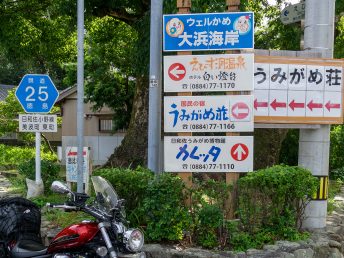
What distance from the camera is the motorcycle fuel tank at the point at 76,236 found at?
424 cm

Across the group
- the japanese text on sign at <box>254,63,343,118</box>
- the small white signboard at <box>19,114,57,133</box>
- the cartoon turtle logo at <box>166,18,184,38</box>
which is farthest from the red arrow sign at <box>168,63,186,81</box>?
the small white signboard at <box>19,114,57,133</box>

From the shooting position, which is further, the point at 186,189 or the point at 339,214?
the point at 339,214

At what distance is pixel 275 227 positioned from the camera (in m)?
6.49

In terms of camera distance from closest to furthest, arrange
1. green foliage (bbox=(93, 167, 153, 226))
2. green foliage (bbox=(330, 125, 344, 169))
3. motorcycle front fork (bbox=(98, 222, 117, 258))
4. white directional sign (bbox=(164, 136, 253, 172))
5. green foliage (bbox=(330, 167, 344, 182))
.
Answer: motorcycle front fork (bbox=(98, 222, 117, 258)), green foliage (bbox=(93, 167, 153, 226)), white directional sign (bbox=(164, 136, 253, 172)), green foliage (bbox=(330, 167, 344, 182)), green foliage (bbox=(330, 125, 344, 169))

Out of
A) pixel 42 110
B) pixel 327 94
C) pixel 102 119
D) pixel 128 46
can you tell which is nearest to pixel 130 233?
pixel 327 94

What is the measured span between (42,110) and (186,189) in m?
3.96

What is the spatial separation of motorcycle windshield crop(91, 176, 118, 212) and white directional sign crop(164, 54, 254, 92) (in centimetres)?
249

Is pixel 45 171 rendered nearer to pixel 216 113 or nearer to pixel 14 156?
pixel 216 113

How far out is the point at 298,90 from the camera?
701 cm

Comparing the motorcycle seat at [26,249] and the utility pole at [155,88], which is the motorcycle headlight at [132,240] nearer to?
the motorcycle seat at [26,249]

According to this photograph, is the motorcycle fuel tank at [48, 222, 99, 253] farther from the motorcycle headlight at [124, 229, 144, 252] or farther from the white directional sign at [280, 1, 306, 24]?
the white directional sign at [280, 1, 306, 24]

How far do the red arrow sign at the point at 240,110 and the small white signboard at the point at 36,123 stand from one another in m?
4.24

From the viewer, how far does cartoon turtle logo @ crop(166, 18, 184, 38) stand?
259 inches

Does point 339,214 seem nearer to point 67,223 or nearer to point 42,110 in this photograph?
point 67,223
